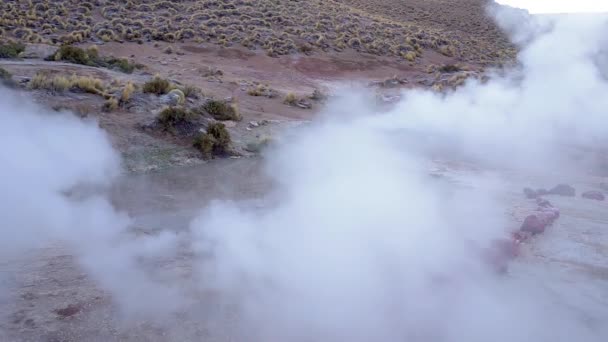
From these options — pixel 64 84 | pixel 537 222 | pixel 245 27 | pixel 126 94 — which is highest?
pixel 245 27

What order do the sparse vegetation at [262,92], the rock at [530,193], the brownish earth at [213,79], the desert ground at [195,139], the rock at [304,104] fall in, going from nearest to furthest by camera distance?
the desert ground at [195,139] → the rock at [530,193] → the brownish earth at [213,79] → the rock at [304,104] → the sparse vegetation at [262,92]

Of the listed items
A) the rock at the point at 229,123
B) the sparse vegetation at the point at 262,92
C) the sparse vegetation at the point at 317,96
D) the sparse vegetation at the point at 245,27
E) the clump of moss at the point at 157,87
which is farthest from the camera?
the sparse vegetation at the point at 245,27

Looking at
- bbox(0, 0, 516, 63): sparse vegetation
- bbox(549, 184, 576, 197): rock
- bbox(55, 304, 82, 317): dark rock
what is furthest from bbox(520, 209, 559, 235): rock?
bbox(0, 0, 516, 63): sparse vegetation

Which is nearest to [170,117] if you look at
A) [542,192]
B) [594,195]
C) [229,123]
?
[229,123]

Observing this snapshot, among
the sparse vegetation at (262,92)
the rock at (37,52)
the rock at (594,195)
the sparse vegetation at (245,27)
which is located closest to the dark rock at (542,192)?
the rock at (594,195)

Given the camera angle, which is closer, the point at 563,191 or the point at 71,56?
the point at 563,191

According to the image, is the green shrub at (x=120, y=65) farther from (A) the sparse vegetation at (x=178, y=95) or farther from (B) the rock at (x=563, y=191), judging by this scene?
(B) the rock at (x=563, y=191)

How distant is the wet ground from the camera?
11.1 feet

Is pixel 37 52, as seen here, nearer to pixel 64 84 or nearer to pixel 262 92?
pixel 64 84

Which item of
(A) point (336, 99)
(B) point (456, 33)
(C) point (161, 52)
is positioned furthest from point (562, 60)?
(B) point (456, 33)

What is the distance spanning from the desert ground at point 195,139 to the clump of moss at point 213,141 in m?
0.02

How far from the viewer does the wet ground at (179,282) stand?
339cm

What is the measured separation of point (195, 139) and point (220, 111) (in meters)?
1.77

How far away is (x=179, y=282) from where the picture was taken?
408 centimetres
